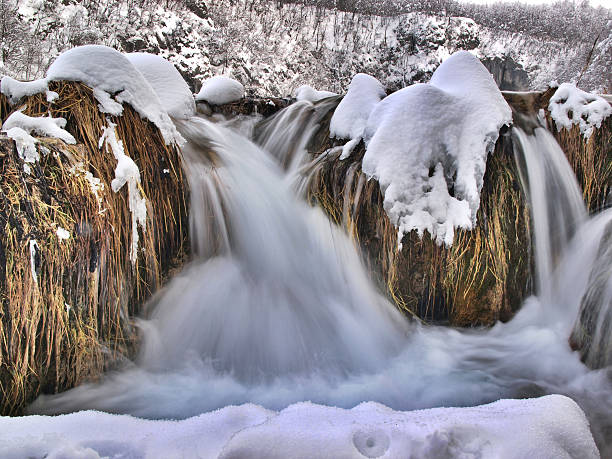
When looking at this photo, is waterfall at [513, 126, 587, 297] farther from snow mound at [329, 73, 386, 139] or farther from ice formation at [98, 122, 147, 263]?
ice formation at [98, 122, 147, 263]

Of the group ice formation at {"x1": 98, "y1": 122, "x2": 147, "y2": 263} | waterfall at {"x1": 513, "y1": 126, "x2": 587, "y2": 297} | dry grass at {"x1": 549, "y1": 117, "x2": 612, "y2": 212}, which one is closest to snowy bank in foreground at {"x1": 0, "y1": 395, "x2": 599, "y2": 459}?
ice formation at {"x1": 98, "y1": 122, "x2": 147, "y2": 263}

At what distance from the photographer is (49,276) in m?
1.38

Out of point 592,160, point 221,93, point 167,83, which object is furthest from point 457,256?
point 221,93

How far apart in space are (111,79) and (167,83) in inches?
51.6

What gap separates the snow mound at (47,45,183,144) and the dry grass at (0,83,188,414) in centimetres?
5

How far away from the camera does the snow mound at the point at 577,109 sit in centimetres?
218

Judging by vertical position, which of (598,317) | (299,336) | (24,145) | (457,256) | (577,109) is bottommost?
(299,336)


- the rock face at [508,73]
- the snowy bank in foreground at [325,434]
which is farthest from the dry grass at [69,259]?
the rock face at [508,73]

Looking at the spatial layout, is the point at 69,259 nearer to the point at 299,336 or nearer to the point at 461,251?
the point at 299,336

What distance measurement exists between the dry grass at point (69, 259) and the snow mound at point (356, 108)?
129 centimetres

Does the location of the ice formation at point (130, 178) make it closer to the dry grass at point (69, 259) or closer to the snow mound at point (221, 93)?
the dry grass at point (69, 259)

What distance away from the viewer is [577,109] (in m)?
2.24

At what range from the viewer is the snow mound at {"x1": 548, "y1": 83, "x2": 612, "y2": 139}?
2182 mm

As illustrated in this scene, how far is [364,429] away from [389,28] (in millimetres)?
31714
